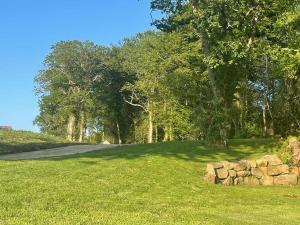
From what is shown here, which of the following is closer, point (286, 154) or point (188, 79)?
point (286, 154)

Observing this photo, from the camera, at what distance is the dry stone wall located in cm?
1805

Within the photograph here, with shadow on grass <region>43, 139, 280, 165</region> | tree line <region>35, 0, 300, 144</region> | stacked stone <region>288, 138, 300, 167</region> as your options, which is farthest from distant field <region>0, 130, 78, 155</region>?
stacked stone <region>288, 138, 300, 167</region>

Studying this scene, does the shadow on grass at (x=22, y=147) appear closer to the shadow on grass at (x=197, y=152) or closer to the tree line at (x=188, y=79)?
the shadow on grass at (x=197, y=152)

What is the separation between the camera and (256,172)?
1888 centimetres

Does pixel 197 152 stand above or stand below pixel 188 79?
below

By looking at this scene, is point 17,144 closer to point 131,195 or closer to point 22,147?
point 22,147

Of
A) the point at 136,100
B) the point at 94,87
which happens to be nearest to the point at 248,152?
the point at 136,100

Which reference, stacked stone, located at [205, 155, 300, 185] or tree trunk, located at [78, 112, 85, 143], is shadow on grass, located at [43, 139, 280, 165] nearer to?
stacked stone, located at [205, 155, 300, 185]

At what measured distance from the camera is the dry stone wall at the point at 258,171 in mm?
18047

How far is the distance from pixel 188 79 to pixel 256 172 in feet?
68.4

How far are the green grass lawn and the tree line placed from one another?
6.36 meters

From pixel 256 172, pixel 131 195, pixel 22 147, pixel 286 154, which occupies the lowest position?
pixel 131 195

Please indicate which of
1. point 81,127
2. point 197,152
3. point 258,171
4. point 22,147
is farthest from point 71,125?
point 258,171

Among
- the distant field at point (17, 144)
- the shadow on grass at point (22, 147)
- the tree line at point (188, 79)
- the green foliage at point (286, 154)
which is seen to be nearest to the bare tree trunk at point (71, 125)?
the tree line at point (188, 79)
